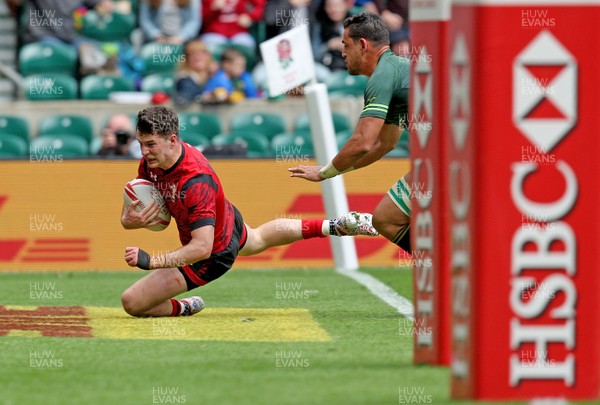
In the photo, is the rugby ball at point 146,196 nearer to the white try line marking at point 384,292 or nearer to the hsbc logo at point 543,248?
the white try line marking at point 384,292

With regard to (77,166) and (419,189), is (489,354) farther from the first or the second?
(77,166)

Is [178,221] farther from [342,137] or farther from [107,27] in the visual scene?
[107,27]

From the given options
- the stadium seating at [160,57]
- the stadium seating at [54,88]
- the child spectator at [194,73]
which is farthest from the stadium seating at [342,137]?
the stadium seating at [54,88]

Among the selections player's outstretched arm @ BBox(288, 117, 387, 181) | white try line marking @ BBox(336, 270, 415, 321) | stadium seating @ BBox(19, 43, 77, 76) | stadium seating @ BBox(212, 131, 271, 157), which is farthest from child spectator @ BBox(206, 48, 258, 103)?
player's outstretched arm @ BBox(288, 117, 387, 181)

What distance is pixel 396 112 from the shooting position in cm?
892

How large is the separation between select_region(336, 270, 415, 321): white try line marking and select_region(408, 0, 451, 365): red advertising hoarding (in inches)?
78.8

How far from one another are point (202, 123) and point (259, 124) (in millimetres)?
701

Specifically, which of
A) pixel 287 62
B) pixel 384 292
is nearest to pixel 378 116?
pixel 384 292

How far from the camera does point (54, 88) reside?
15828 mm

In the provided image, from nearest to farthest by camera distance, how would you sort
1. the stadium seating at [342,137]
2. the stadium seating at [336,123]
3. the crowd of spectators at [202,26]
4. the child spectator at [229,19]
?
the stadium seating at [342,137] → the stadium seating at [336,123] → the crowd of spectators at [202,26] → the child spectator at [229,19]

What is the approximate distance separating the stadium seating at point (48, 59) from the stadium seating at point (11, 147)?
1867 millimetres

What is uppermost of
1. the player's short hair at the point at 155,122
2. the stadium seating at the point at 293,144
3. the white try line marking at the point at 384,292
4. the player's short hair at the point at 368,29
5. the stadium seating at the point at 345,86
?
the player's short hair at the point at 368,29

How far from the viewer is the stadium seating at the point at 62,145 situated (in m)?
14.4

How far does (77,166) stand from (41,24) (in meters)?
3.87
